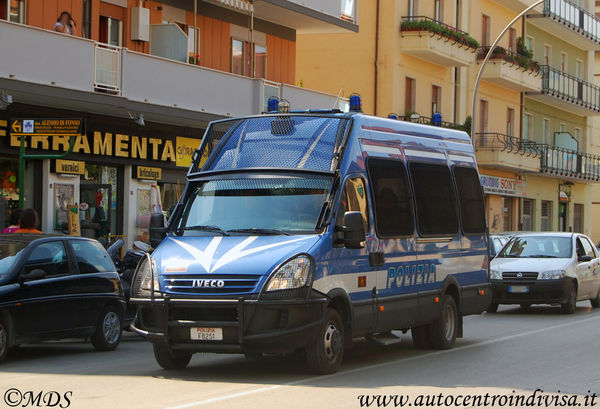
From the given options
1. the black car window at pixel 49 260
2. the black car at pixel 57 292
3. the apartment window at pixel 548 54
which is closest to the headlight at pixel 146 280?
the black car at pixel 57 292

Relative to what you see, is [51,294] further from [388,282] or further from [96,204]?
[96,204]

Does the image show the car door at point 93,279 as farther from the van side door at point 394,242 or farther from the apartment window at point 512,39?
the apartment window at point 512,39

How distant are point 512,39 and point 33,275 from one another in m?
38.0

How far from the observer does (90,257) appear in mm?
14688

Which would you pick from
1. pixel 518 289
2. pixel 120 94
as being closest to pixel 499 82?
pixel 518 289

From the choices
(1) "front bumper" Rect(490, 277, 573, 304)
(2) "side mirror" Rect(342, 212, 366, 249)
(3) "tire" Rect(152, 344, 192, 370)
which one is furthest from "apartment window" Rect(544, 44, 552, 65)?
(3) "tire" Rect(152, 344, 192, 370)

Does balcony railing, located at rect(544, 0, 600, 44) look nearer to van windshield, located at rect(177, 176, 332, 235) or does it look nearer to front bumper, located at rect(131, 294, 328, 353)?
van windshield, located at rect(177, 176, 332, 235)

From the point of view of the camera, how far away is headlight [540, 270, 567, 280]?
21.3 m

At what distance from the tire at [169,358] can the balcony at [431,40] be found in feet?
→ 92.2

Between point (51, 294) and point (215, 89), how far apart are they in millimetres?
12308

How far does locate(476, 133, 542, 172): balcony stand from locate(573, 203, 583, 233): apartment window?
9.36 m

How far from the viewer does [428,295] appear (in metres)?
13.7

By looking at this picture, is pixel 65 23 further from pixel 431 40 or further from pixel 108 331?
pixel 431 40

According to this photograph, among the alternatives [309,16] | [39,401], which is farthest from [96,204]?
[39,401]
